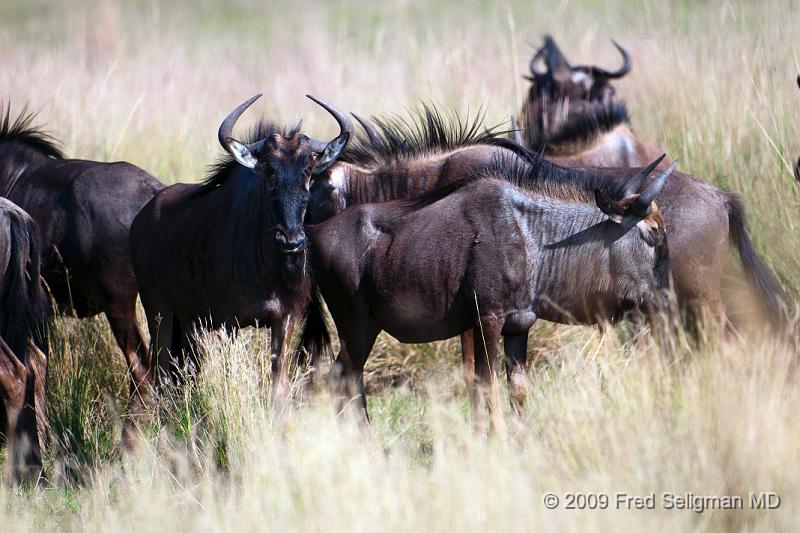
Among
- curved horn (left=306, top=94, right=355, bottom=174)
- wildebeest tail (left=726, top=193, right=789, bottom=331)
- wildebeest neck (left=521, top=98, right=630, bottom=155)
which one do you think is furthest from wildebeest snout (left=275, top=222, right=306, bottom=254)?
wildebeest neck (left=521, top=98, right=630, bottom=155)

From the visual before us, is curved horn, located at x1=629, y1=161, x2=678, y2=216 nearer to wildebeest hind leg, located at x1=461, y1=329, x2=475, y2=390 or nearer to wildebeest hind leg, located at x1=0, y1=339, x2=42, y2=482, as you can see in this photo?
wildebeest hind leg, located at x1=461, y1=329, x2=475, y2=390

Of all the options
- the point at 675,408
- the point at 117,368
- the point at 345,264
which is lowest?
the point at 117,368

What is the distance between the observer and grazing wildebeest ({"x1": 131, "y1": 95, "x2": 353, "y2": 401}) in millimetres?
6344

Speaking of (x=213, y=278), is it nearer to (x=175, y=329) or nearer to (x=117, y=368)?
(x=175, y=329)

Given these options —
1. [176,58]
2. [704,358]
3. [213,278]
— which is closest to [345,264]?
[213,278]

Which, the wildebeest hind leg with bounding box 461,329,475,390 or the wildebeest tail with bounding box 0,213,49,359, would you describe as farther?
the wildebeest hind leg with bounding box 461,329,475,390

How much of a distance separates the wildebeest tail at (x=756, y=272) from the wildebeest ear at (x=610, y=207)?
3.26ft

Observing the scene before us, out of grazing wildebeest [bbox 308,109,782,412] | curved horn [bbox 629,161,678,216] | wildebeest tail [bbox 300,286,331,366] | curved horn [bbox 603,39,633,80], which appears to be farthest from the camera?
curved horn [bbox 603,39,633,80]

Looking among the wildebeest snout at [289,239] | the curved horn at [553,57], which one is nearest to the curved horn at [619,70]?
the curved horn at [553,57]

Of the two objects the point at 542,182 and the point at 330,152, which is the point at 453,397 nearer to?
the point at 542,182

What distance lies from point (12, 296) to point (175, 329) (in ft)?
3.97

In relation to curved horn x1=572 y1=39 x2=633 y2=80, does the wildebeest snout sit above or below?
below

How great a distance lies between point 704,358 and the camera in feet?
17.2

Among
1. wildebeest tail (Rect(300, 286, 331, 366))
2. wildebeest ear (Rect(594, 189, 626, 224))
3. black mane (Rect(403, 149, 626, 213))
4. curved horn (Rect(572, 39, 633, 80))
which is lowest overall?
wildebeest tail (Rect(300, 286, 331, 366))
